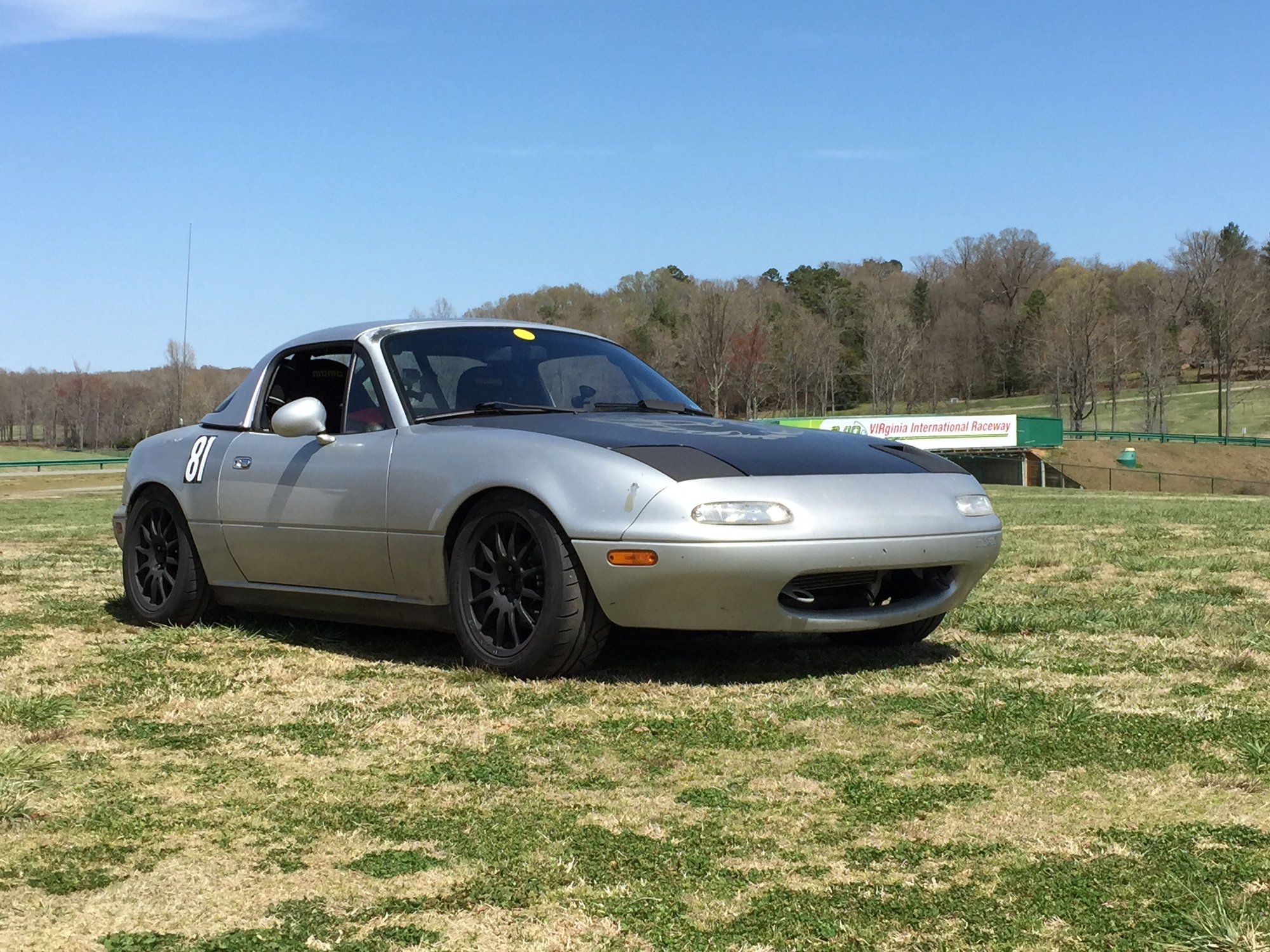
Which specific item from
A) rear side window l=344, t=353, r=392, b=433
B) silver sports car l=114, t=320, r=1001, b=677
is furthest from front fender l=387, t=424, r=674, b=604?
rear side window l=344, t=353, r=392, b=433

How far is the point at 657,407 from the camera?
6.51m

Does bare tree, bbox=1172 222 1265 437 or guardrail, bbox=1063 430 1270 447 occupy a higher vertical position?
bare tree, bbox=1172 222 1265 437

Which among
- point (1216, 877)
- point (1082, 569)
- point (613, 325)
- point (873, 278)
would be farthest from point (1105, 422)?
point (1216, 877)

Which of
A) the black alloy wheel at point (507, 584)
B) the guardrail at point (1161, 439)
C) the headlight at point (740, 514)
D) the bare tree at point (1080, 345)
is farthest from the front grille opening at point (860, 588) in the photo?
the bare tree at point (1080, 345)

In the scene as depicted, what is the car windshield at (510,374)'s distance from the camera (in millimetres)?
6121

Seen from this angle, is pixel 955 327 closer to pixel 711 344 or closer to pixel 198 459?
pixel 711 344

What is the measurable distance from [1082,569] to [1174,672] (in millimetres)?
3905

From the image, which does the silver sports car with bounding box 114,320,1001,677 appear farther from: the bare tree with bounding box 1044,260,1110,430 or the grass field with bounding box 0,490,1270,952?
the bare tree with bounding box 1044,260,1110,430

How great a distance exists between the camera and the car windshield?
612 centimetres

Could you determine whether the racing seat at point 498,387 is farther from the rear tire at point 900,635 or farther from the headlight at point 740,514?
the rear tire at point 900,635

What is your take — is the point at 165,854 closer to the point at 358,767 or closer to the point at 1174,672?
the point at 358,767

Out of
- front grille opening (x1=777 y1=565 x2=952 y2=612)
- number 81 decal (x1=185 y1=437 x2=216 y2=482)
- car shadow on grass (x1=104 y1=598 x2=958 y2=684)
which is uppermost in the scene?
number 81 decal (x1=185 y1=437 x2=216 y2=482)

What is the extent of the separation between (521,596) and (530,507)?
1.19 ft

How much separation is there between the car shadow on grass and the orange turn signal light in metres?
0.49
